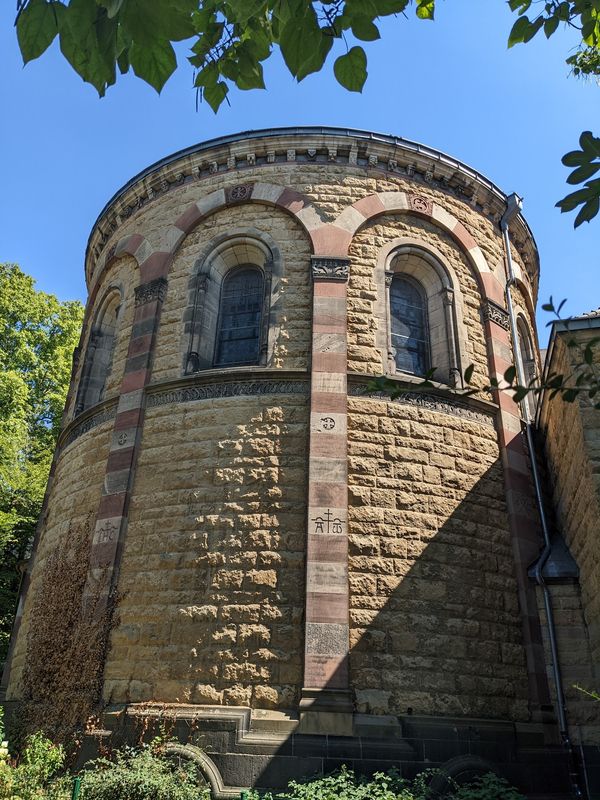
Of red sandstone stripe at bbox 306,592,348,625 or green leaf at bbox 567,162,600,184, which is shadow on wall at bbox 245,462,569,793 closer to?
red sandstone stripe at bbox 306,592,348,625

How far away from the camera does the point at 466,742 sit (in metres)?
8.38

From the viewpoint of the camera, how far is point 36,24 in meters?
2.15

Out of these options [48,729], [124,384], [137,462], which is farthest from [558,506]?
[48,729]

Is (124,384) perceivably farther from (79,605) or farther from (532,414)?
(532,414)

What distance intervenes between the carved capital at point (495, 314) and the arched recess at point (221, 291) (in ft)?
12.4

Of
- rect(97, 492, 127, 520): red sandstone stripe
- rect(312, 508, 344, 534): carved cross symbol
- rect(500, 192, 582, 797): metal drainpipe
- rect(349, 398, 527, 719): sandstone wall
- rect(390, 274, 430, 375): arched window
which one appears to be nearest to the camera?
rect(349, 398, 527, 719): sandstone wall

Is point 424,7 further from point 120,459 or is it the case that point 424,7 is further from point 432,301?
point 432,301

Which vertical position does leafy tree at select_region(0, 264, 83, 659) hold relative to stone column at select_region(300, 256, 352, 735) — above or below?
above

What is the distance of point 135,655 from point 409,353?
251 inches

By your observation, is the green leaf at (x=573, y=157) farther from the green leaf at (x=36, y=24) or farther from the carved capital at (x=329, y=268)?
the carved capital at (x=329, y=268)

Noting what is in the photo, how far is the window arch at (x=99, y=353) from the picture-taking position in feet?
42.9

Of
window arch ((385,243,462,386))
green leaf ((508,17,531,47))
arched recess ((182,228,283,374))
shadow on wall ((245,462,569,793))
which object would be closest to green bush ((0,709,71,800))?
shadow on wall ((245,462,569,793))

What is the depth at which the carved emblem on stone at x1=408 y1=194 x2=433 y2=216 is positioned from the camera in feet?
40.4

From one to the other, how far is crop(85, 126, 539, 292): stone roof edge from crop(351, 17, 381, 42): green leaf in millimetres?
10348
